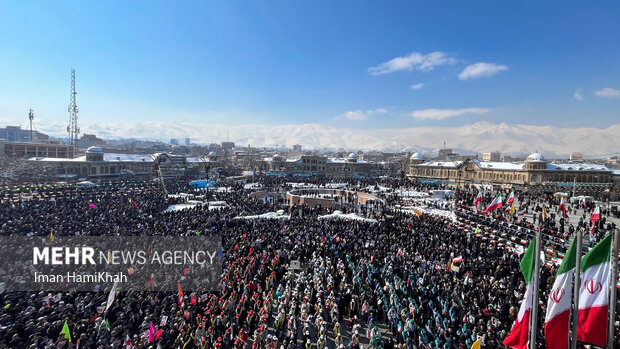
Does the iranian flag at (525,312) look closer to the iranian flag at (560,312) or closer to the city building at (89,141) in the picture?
the iranian flag at (560,312)

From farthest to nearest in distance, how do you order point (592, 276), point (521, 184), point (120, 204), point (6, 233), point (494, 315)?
point (521, 184) < point (120, 204) < point (6, 233) < point (494, 315) < point (592, 276)

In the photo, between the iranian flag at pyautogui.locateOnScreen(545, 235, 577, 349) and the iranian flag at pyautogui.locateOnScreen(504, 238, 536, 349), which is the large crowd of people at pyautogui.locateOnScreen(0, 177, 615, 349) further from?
the iranian flag at pyautogui.locateOnScreen(545, 235, 577, 349)

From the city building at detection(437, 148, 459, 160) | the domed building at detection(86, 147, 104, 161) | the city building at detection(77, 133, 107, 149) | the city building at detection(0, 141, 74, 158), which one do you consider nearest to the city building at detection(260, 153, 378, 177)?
the domed building at detection(86, 147, 104, 161)

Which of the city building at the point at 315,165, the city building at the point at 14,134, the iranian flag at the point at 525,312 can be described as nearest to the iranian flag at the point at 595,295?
the iranian flag at the point at 525,312

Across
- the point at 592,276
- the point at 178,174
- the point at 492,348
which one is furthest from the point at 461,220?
the point at 178,174

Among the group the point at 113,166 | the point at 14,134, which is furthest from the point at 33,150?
the point at 14,134

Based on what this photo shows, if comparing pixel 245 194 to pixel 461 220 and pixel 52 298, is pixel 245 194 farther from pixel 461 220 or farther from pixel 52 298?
pixel 52 298

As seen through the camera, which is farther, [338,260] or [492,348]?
[338,260]
